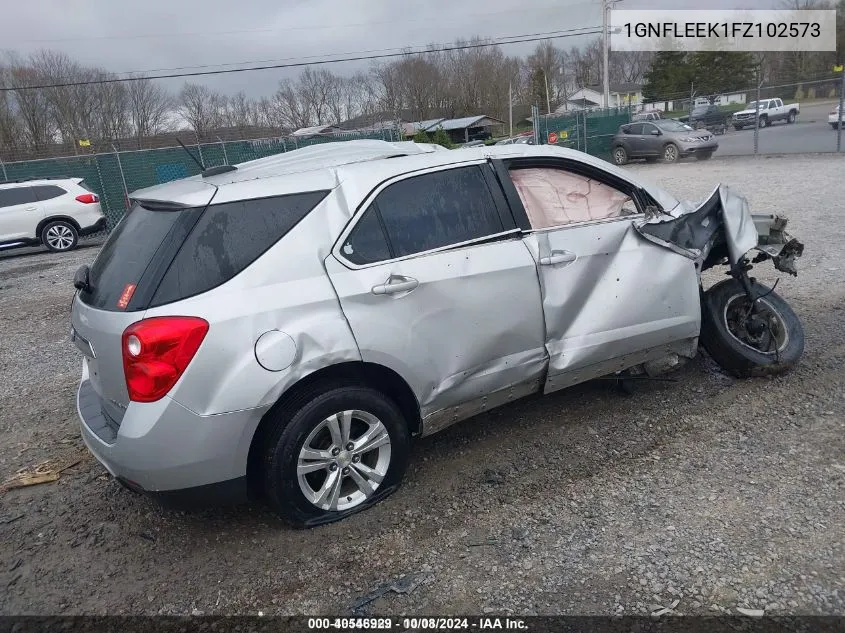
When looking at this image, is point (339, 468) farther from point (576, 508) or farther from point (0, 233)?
point (0, 233)

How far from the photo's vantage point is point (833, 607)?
236 centimetres

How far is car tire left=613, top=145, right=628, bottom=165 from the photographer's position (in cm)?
2385

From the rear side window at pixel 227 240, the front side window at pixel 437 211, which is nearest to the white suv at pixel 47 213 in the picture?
the rear side window at pixel 227 240

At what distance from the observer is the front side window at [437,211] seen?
322 cm

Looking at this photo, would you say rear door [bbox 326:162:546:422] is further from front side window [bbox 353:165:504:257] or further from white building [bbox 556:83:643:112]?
white building [bbox 556:83:643:112]

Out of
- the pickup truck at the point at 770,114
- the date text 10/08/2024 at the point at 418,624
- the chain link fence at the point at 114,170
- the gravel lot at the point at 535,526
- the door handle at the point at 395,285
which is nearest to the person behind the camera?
the date text 10/08/2024 at the point at 418,624

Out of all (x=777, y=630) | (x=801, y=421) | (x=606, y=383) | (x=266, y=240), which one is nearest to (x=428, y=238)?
(x=266, y=240)

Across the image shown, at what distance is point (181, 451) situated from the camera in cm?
271

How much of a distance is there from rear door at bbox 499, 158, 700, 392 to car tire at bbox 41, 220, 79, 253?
13.1 meters

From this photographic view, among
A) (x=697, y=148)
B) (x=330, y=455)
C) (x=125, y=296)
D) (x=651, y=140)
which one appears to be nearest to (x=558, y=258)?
(x=330, y=455)

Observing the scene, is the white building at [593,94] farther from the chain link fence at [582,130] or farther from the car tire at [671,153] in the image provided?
the car tire at [671,153]

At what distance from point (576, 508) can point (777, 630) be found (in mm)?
977

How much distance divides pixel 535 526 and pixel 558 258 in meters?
1.39

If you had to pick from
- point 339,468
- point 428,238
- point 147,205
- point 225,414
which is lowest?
point 339,468
